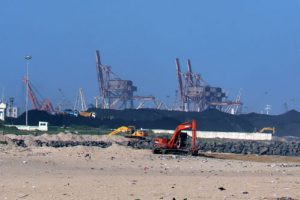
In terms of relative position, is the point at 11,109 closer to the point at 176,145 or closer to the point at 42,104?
the point at 42,104

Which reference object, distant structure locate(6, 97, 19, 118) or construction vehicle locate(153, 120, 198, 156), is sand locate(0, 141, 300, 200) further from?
distant structure locate(6, 97, 19, 118)

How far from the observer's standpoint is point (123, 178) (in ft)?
81.6

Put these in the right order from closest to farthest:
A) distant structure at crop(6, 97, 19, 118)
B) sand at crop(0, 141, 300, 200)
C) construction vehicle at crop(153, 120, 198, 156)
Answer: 1. sand at crop(0, 141, 300, 200)
2. construction vehicle at crop(153, 120, 198, 156)
3. distant structure at crop(6, 97, 19, 118)

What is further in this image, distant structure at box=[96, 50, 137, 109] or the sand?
distant structure at box=[96, 50, 137, 109]

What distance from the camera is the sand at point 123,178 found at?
19.7m

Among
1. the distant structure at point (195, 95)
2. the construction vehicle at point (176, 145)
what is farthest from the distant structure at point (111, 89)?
the construction vehicle at point (176, 145)

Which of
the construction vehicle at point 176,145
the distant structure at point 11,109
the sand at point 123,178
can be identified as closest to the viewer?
the sand at point 123,178

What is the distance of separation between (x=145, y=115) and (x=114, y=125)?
24.9 metres

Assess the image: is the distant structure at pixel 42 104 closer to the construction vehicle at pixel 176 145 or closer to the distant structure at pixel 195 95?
the distant structure at pixel 195 95

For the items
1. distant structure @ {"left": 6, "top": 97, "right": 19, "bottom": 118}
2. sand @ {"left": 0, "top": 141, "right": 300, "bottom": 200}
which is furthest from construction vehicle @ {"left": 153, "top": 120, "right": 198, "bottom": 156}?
distant structure @ {"left": 6, "top": 97, "right": 19, "bottom": 118}

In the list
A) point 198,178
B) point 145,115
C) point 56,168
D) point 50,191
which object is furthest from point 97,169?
point 145,115

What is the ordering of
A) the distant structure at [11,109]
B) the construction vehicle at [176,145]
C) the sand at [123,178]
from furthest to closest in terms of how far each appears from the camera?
the distant structure at [11,109]
the construction vehicle at [176,145]
the sand at [123,178]

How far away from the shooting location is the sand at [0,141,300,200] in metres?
19.7

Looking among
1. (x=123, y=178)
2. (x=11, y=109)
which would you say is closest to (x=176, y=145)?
(x=123, y=178)
